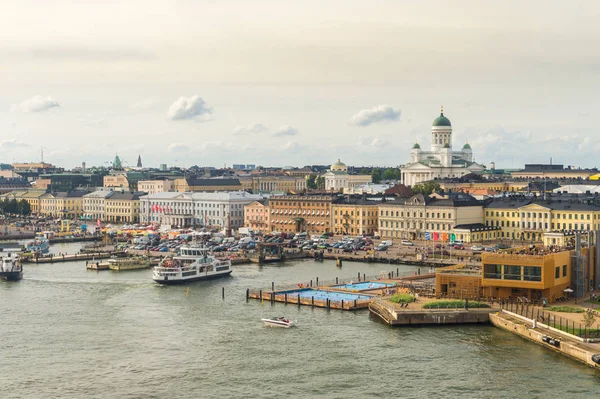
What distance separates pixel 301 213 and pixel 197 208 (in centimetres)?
1595

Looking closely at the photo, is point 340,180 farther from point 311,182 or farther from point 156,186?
point 156,186

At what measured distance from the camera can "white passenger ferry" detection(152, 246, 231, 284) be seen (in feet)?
172

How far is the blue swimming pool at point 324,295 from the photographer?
148 ft

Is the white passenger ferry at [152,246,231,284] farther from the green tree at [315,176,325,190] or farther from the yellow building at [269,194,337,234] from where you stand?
the green tree at [315,176,325,190]

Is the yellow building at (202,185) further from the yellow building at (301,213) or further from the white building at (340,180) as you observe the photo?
the yellow building at (301,213)

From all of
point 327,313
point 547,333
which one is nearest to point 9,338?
point 327,313

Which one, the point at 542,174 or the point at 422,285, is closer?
the point at 422,285

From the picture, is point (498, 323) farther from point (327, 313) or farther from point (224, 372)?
point (224, 372)

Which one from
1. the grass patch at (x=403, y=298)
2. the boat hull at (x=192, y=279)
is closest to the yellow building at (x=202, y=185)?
A: the boat hull at (x=192, y=279)

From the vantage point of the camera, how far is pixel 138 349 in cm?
3528

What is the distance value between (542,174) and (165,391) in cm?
11413

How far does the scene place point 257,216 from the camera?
91.8 meters

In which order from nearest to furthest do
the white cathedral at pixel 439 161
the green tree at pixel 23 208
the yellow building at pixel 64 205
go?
the yellow building at pixel 64 205, the green tree at pixel 23 208, the white cathedral at pixel 439 161

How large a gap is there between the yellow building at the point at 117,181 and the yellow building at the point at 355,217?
5516cm
